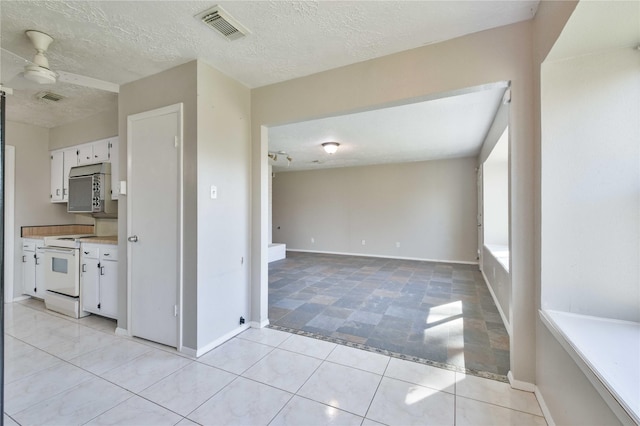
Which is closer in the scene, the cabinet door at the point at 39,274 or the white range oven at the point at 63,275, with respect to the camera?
the white range oven at the point at 63,275

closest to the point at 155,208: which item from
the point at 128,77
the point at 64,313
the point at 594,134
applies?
the point at 128,77

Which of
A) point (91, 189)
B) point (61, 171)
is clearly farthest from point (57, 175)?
point (91, 189)

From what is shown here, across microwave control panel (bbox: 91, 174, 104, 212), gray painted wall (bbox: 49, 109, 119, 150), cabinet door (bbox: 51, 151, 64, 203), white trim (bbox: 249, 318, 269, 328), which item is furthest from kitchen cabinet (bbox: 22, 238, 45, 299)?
white trim (bbox: 249, 318, 269, 328)

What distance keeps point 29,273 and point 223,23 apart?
173 inches

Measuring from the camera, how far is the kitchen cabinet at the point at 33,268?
11.7ft

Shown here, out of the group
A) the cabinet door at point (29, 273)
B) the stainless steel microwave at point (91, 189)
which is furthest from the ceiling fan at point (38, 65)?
the cabinet door at point (29, 273)

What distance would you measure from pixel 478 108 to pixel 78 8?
3.83 m

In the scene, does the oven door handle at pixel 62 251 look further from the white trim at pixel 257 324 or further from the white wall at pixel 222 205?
the white trim at pixel 257 324

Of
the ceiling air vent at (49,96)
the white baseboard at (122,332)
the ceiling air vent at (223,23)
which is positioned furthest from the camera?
the ceiling air vent at (49,96)

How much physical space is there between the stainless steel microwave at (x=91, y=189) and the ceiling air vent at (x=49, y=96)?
0.79 metres

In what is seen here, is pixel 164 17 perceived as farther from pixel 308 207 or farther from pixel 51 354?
pixel 308 207

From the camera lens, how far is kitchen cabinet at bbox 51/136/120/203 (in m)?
3.29

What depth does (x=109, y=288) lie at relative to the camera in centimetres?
286

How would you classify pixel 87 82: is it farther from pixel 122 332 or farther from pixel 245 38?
pixel 122 332
